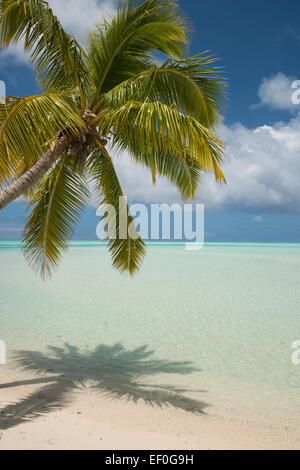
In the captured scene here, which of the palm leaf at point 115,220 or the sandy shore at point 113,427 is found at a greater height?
the palm leaf at point 115,220

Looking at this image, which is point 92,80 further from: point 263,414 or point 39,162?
point 263,414

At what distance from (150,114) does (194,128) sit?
0.43 m

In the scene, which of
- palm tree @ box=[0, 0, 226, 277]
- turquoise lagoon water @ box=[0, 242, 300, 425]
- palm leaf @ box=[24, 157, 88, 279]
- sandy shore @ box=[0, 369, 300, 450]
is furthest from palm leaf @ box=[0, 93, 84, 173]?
turquoise lagoon water @ box=[0, 242, 300, 425]

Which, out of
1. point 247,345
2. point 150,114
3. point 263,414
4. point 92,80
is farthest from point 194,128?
point 247,345

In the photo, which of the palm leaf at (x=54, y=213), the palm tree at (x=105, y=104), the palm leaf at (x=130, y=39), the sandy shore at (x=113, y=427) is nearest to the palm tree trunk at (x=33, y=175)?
the palm tree at (x=105, y=104)

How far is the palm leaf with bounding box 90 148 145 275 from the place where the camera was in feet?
14.6

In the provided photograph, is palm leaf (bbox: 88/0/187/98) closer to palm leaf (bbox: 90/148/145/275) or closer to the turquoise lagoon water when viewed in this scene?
palm leaf (bbox: 90/148/145/275)

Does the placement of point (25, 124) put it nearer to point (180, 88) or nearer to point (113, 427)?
point (180, 88)

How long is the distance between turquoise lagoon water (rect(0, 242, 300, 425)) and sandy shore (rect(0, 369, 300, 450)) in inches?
15.7

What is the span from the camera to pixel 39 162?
354 centimetres

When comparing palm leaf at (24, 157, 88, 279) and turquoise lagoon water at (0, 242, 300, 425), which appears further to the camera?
turquoise lagoon water at (0, 242, 300, 425)

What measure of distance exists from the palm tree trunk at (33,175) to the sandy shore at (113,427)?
7.54 ft

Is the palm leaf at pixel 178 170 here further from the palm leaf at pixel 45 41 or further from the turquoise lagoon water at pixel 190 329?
the turquoise lagoon water at pixel 190 329

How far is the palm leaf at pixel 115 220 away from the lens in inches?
176
